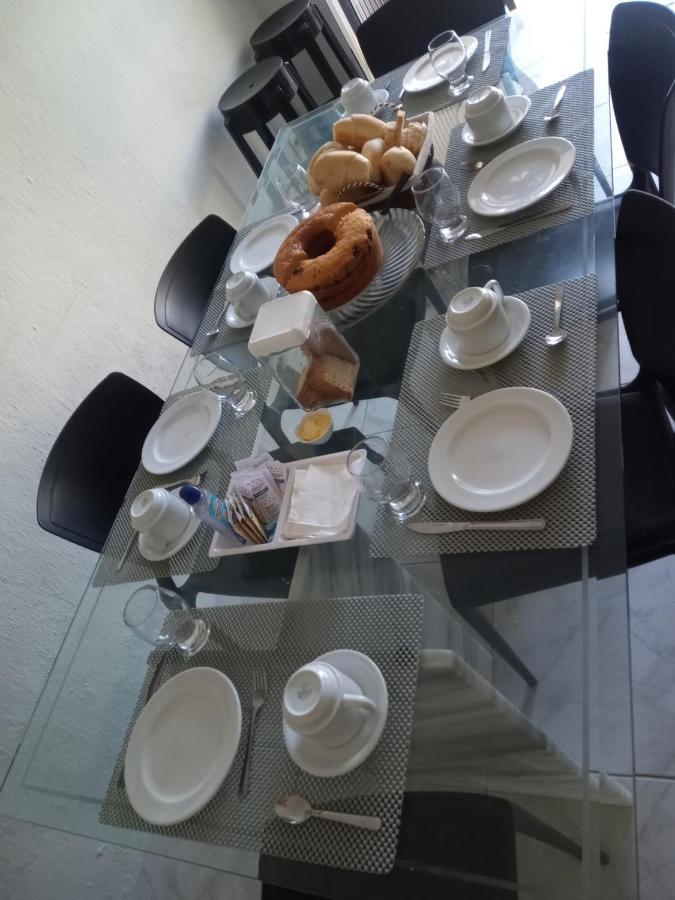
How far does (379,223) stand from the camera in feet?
4.06

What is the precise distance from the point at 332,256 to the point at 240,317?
382 mm

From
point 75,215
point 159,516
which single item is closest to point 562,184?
point 159,516

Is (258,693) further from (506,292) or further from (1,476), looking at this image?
(1,476)

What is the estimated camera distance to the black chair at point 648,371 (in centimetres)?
88

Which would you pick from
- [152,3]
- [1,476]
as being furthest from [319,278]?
[152,3]

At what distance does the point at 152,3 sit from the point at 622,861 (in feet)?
10.5

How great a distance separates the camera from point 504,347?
2.97 feet

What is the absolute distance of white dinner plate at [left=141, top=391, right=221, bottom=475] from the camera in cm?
119

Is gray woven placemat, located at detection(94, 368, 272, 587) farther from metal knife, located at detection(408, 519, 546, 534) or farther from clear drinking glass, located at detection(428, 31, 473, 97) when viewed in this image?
clear drinking glass, located at detection(428, 31, 473, 97)

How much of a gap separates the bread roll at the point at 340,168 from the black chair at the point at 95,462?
0.72 m

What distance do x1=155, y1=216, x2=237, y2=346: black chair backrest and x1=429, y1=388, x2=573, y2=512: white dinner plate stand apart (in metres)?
1.07

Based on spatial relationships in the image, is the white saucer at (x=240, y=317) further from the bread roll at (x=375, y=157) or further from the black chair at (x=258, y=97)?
the black chair at (x=258, y=97)

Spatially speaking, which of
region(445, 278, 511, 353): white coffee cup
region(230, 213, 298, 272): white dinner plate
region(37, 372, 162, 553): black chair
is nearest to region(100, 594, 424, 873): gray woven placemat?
region(445, 278, 511, 353): white coffee cup

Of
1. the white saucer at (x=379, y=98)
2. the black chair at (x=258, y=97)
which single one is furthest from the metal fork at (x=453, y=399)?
the black chair at (x=258, y=97)
